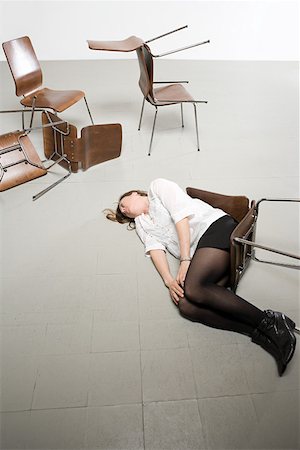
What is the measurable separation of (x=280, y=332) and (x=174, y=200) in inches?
34.9

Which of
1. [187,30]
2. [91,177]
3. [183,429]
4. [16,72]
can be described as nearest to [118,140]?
[91,177]

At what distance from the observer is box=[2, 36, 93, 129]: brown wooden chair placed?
12.4 feet

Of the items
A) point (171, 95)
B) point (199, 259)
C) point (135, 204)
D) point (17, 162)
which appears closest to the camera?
point (199, 259)

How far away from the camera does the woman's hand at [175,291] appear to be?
8.06 feet

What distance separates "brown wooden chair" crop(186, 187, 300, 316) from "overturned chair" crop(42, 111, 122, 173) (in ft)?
3.64

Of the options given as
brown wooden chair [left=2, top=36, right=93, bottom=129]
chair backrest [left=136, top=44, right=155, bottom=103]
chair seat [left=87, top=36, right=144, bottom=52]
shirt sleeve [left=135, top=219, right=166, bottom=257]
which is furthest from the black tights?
brown wooden chair [left=2, top=36, right=93, bottom=129]

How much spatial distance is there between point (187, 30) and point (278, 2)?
1.21 metres

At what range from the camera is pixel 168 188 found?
8.84ft

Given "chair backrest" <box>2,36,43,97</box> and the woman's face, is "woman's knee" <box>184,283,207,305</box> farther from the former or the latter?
"chair backrest" <box>2,36,43,97</box>

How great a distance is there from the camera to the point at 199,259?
242 centimetres

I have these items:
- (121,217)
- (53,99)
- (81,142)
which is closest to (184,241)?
(121,217)

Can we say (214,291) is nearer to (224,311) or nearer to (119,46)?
(224,311)

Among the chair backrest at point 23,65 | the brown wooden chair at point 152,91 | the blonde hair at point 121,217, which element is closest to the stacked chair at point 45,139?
the chair backrest at point 23,65

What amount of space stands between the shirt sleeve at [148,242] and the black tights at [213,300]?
303mm
